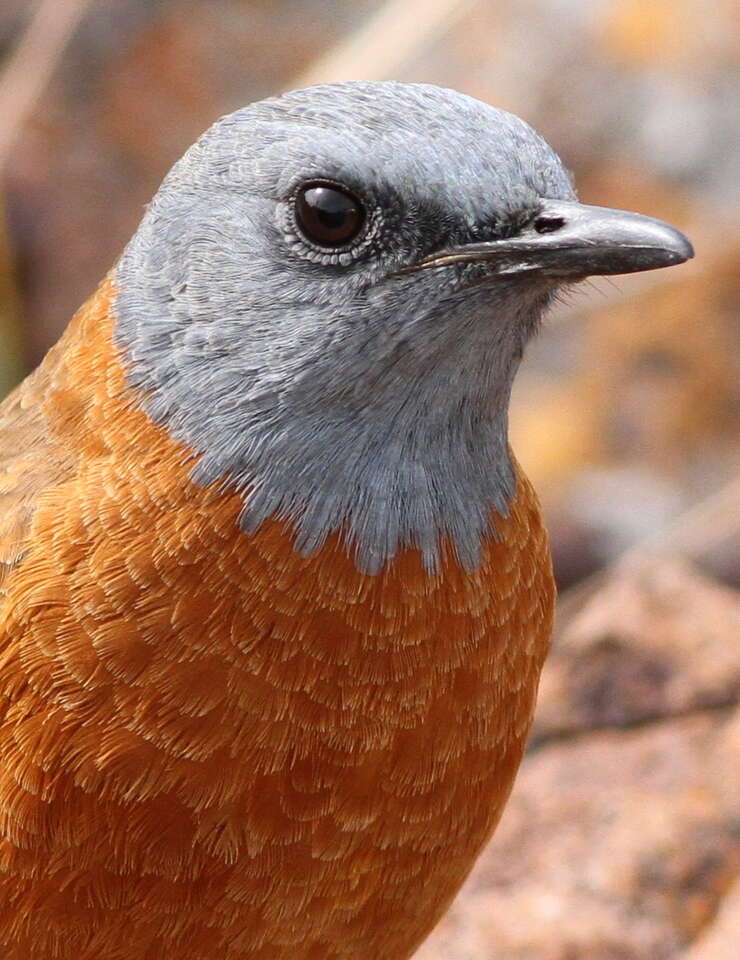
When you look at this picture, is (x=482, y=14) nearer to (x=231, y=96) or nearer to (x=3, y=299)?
(x=231, y=96)

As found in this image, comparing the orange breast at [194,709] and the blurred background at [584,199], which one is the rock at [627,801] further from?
the orange breast at [194,709]

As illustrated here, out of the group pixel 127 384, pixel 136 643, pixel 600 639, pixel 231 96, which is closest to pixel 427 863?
pixel 136 643

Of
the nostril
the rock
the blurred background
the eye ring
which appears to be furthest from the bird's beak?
the blurred background

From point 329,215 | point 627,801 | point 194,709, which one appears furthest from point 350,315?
point 627,801

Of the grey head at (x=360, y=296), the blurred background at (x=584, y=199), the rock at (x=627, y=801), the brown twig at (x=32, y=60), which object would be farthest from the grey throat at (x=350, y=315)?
the brown twig at (x=32, y=60)

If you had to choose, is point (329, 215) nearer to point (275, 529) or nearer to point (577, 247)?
point (577, 247)

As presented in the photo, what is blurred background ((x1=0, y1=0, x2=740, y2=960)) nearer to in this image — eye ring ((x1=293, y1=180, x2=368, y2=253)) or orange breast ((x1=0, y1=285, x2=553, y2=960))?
orange breast ((x1=0, y1=285, x2=553, y2=960))
